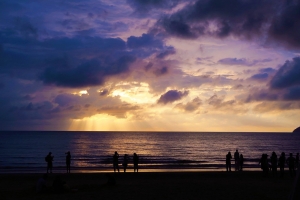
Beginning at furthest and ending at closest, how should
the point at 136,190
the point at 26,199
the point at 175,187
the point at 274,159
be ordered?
the point at 274,159 → the point at 175,187 → the point at 136,190 → the point at 26,199

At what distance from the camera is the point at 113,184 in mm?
18203

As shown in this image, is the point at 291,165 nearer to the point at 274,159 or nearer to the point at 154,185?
the point at 274,159

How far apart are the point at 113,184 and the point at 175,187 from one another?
→ 3428 mm

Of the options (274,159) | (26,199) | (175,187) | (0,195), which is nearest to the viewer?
(26,199)

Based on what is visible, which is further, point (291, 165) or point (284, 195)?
point (291, 165)

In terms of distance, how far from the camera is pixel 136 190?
16.8 meters

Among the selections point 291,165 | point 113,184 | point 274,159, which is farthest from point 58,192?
point 291,165

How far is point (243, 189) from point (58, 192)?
31.4ft

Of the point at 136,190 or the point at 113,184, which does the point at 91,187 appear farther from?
the point at 136,190

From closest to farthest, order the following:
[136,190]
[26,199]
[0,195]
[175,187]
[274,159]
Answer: [26,199] → [0,195] → [136,190] → [175,187] → [274,159]

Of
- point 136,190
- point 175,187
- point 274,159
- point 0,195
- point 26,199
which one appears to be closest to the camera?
point 26,199

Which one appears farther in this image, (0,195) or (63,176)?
(63,176)

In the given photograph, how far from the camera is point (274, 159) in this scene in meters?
22.5

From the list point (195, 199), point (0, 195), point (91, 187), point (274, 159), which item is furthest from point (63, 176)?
point (274, 159)
